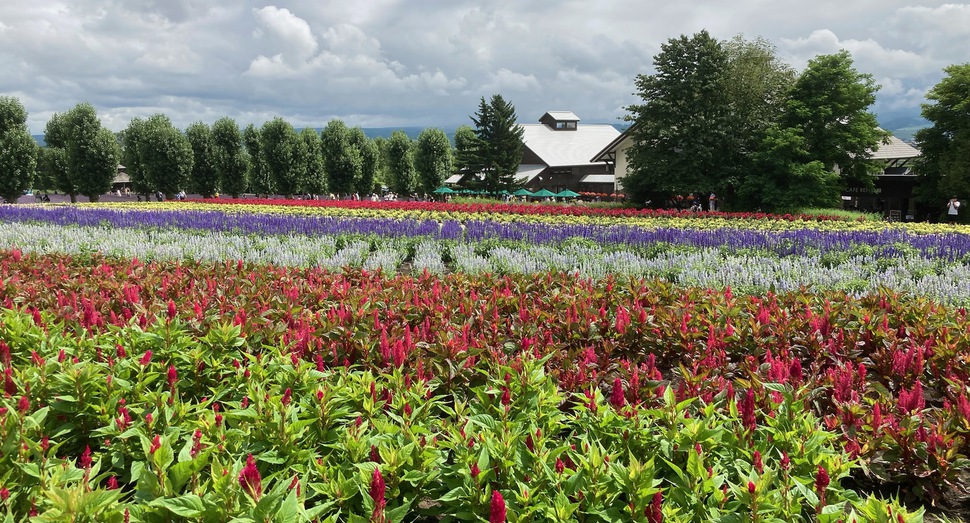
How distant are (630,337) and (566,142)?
2430 inches

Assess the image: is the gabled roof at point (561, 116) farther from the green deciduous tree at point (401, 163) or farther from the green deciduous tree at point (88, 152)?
the green deciduous tree at point (88, 152)

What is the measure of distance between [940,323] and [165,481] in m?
5.44

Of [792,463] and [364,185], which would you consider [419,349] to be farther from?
[364,185]

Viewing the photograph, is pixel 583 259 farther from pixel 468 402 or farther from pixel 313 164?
pixel 313 164

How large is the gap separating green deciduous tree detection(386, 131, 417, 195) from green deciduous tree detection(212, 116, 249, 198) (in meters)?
15.9

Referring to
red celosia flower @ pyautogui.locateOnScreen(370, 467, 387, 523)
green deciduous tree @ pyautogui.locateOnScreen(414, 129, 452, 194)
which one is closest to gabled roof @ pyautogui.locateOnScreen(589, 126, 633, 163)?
green deciduous tree @ pyautogui.locateOnScreen(414, 129, 452, 194)

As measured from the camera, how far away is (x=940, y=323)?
15.2 ft

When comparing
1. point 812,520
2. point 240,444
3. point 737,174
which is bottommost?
point 812,520

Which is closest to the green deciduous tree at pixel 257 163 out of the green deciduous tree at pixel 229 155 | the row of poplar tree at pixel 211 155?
the row of poplar tree at pixel 211 155

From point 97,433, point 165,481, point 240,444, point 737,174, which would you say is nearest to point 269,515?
point 165,481

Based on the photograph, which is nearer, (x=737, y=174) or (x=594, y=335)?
(x=594, y=335)

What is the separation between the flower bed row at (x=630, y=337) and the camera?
2959mm

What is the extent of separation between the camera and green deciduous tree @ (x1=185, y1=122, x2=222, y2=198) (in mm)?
49812

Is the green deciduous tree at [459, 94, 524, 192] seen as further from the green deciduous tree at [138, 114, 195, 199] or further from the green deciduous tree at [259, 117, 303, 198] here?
the green deciduous tree at [138, 114, 195, 199]
